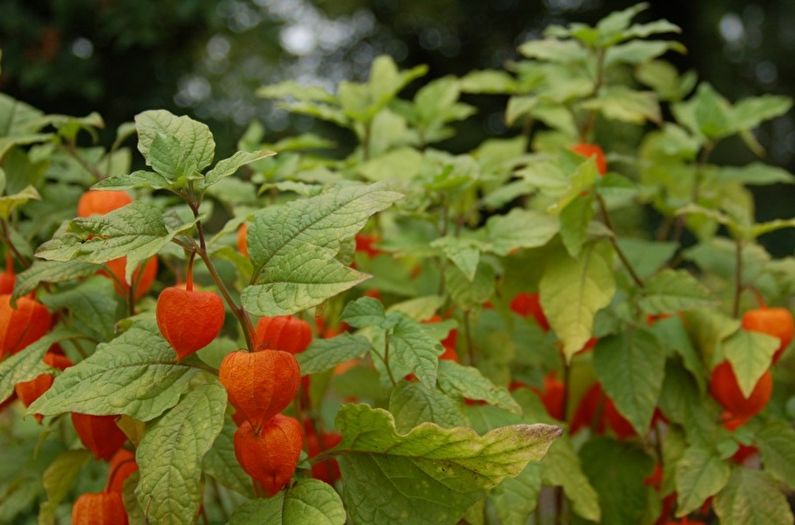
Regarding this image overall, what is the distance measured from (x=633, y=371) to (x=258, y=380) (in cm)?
48

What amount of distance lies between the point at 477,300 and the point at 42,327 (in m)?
0.41

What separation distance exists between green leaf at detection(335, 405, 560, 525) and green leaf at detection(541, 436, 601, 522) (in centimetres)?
23

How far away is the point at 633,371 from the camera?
2.96 ft

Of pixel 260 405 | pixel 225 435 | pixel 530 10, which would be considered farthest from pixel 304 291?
pixel 530 10

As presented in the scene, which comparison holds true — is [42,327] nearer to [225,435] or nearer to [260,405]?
[225,435]

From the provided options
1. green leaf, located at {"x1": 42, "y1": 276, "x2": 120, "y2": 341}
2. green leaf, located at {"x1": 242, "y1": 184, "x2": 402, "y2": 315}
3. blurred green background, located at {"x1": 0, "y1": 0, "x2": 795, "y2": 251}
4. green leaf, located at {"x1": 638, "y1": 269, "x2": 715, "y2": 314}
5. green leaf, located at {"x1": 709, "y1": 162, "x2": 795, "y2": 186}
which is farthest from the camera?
blurred green background, located at {"x1": 0, "y1": 0, "x2": 795, "y2": 251}

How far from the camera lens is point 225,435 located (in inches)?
28.9

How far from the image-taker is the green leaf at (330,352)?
2.30 feet

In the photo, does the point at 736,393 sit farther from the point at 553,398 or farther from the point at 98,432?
the point at 98,432

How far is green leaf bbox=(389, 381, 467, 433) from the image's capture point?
694 mm

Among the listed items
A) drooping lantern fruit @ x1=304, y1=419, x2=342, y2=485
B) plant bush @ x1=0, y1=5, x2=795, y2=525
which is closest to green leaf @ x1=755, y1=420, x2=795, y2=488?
plant bush @ x1=0, y1=5, x2=795, y2=525

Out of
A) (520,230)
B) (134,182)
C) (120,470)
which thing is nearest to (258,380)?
(134,182)

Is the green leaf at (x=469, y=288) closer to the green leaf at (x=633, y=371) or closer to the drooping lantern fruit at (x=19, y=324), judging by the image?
the green leaf at (x=633, y=371)

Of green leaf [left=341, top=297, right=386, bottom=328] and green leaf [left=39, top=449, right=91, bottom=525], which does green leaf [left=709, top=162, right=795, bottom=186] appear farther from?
green leaf [left=39, top=449, right=91, bottom=525]
